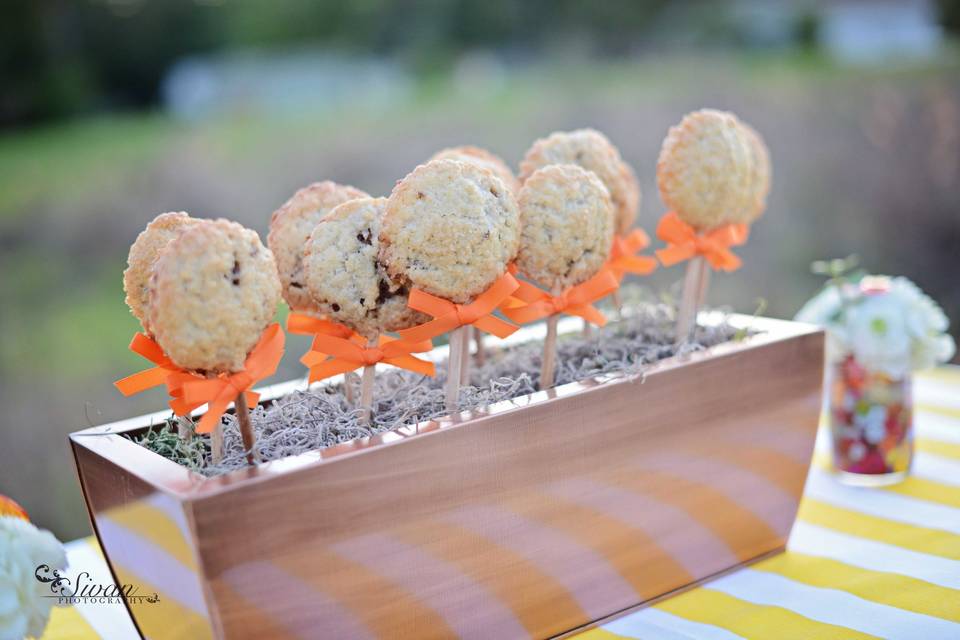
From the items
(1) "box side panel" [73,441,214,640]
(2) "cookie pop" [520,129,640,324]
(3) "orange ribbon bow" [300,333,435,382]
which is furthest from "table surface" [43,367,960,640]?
(2) "cookie pop" [520,129,640,324]

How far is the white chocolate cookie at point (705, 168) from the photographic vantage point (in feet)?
3.99

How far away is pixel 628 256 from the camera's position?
4.34 feet

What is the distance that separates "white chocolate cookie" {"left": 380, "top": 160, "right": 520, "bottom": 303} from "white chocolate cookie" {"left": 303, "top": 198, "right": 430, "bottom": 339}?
0.07 ft

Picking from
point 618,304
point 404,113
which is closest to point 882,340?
point 618,304

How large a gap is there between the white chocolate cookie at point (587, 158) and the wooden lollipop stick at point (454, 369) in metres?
0.32

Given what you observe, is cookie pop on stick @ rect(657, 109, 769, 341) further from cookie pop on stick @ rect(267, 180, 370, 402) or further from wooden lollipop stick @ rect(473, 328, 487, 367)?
cookie pop on stick @ rect(267, 180, 370, 402)

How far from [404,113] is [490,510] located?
3.82 m

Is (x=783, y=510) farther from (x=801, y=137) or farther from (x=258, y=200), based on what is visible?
(x=801, y=137)

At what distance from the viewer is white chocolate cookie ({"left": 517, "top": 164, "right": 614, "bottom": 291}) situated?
1.08 meters

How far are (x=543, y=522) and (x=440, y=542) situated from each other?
130 mm

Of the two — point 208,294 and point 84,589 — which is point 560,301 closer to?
point 208,294

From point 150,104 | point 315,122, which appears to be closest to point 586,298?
point 315,122

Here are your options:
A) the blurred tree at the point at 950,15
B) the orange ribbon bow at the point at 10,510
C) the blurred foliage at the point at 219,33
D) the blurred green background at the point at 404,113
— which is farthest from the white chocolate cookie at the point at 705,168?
the blurred tree at the point at 950,15

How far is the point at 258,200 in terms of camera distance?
4.03 metres
